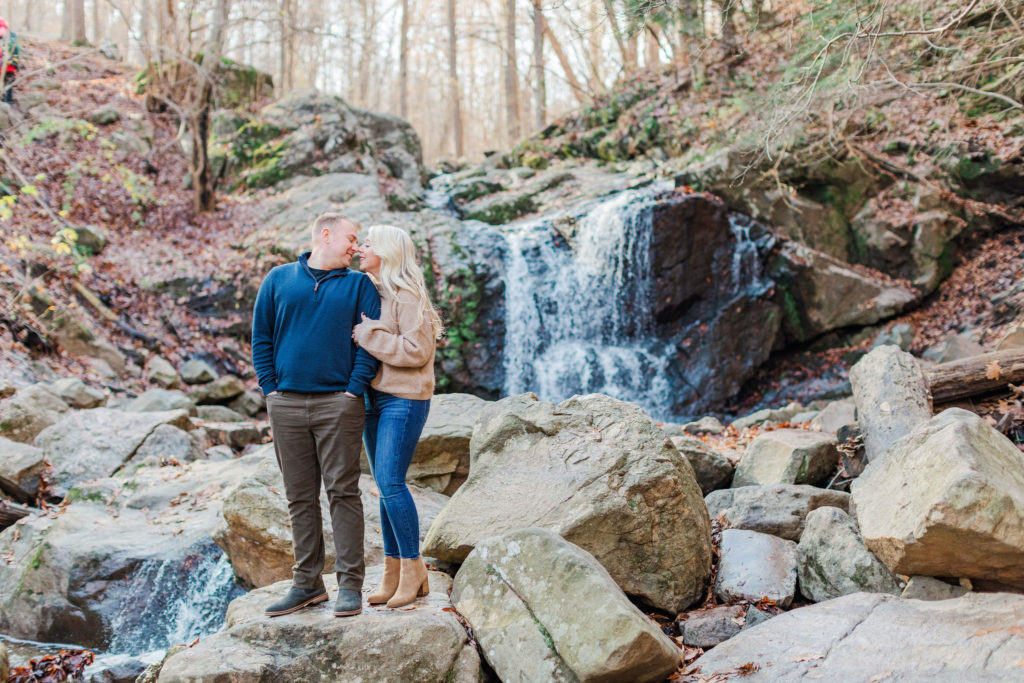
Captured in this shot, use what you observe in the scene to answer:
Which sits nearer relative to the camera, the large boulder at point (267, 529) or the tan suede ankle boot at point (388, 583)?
the tan suede ankle boot at point (388, 583)

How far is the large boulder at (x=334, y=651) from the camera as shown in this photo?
124 inches

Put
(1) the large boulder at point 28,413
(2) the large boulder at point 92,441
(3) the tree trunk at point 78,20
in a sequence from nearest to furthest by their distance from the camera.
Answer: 1. (2) the large boulder at point 92,441
2. (1) the large boulder at point 28,413
3. (3) the tree trunk at point 78,20

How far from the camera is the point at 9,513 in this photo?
6234mm

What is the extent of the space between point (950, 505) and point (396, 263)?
293 centimetres

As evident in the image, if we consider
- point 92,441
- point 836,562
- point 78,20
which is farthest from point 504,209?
point 78,20

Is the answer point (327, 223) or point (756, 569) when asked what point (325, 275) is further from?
point (756, 569)

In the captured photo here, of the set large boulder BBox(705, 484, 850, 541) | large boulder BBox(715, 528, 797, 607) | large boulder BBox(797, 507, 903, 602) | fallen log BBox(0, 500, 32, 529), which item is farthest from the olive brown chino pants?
fallen log BBox(0, 500, 32, 529)

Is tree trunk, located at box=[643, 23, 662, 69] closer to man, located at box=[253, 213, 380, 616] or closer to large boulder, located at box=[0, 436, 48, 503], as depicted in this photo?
large boulder, located at box=[0, 436, 48, 503]

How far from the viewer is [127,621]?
5547 millimetres

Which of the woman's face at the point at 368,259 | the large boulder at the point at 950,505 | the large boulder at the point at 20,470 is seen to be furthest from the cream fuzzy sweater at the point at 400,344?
the large boulder at the point at 20,470

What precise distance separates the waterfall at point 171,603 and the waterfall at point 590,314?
7359 mm

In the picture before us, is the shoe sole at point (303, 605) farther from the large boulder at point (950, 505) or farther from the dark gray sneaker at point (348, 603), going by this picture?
the large boulder at point (950, 505)

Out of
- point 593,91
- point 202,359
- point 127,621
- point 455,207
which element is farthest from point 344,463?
point 593,91

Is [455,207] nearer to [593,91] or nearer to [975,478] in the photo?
[593,91]
